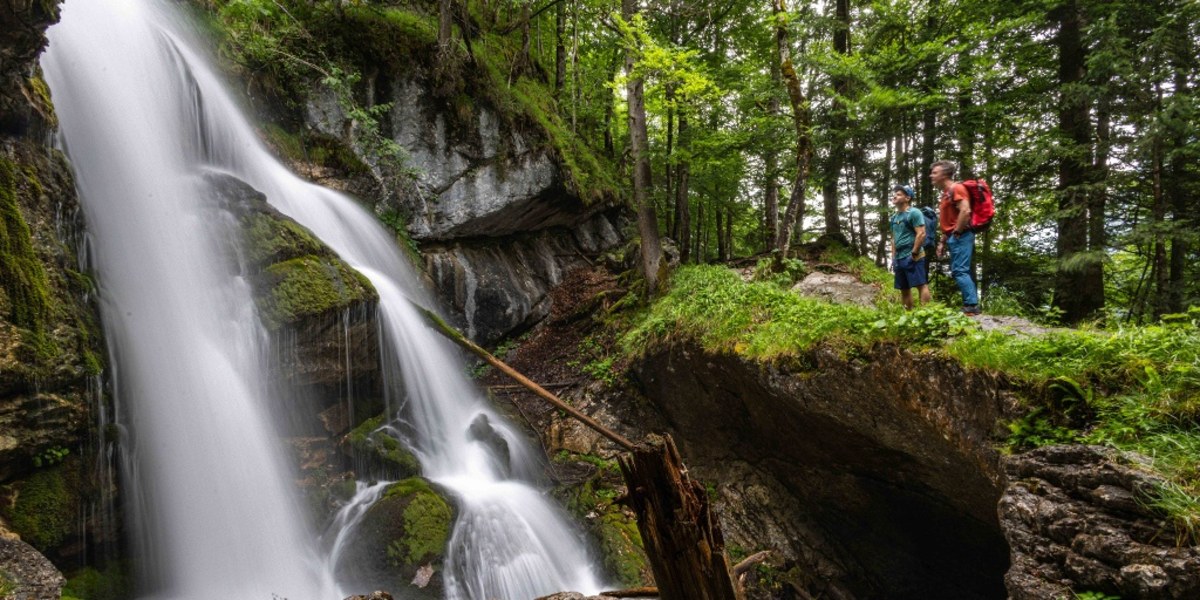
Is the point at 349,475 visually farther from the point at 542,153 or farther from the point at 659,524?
the point at 542,153

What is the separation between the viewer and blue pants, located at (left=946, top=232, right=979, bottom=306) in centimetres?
595

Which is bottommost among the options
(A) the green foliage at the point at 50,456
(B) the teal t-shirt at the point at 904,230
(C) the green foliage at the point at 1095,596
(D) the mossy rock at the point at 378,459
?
(D) the mossy rock at the point at 378,459

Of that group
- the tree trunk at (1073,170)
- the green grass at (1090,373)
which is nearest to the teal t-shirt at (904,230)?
the green grass at (1090,373)

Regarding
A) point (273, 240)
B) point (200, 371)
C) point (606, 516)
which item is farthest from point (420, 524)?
point (273, 240)

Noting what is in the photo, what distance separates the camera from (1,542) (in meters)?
3.92

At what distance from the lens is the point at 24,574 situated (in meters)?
3.75

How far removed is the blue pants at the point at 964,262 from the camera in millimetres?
5945

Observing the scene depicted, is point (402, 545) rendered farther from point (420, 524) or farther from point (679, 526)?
point (679, 526)

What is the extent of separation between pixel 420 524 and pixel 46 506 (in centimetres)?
322

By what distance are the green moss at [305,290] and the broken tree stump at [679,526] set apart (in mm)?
5841

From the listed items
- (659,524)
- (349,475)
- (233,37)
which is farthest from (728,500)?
(233,37)

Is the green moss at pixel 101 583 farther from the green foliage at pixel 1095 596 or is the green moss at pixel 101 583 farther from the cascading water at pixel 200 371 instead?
the green foliage at pixel 1095 596

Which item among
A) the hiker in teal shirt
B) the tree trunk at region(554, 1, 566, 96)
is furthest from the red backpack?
the tree trunk at region(554, 1, 566, 96)

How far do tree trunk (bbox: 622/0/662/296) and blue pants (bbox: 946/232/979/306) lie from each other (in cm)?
548
